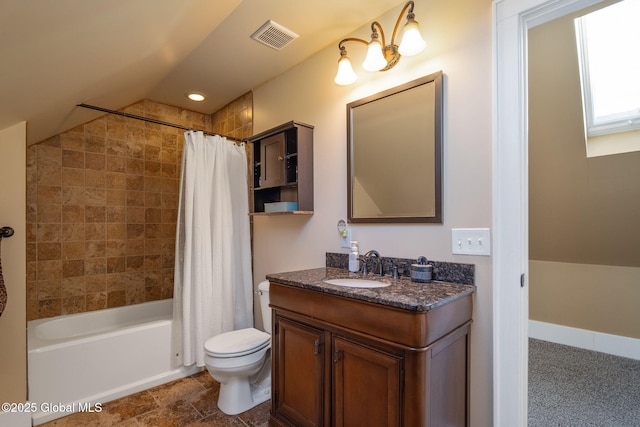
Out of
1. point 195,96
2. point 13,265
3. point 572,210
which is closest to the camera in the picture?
point 13,265

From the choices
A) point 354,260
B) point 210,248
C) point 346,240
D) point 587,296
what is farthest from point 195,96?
point 587,296

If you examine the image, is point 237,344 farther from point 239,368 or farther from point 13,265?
point 13,265

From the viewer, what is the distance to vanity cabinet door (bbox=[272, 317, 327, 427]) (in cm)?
142

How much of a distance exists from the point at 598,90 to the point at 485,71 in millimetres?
1504

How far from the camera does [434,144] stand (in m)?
1.53

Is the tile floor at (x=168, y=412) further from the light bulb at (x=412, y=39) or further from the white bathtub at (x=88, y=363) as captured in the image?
the light bulb at (x=412, y=39)

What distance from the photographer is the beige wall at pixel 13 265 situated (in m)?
1.59

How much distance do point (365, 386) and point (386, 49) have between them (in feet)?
5.56

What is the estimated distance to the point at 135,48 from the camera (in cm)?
164

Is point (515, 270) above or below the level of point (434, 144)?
below

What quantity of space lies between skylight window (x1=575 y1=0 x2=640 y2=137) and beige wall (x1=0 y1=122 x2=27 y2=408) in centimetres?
344

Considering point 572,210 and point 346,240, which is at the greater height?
point 572,210

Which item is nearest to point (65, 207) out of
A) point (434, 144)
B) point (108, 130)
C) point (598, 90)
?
point (108, 130)

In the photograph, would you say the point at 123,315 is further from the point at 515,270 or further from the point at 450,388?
the point at 515,270
